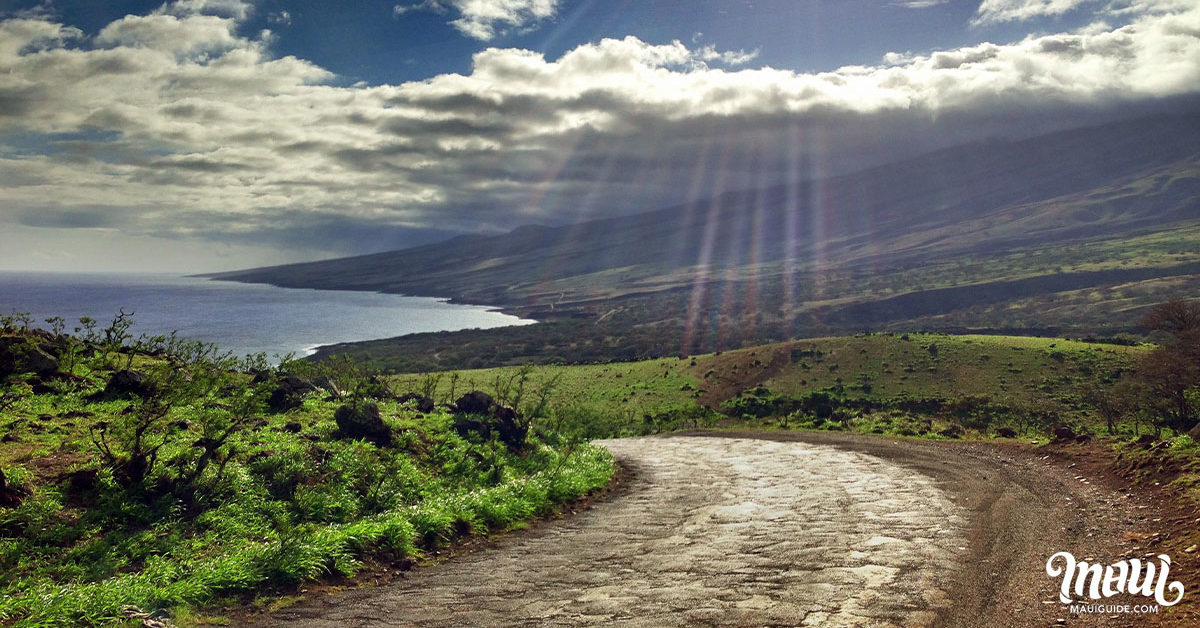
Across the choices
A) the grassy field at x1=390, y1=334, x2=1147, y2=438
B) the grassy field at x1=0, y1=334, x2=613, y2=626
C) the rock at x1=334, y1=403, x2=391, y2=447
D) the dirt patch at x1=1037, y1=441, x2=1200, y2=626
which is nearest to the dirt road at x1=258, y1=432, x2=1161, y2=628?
the dirt patch at x1=1037, y1=441, x2=1200, y2=626

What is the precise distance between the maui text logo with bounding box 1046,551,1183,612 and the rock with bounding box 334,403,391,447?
16.6 metres

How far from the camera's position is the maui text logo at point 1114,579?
886 cm

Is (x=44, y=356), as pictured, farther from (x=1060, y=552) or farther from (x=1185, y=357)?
(x=1185, y=357)

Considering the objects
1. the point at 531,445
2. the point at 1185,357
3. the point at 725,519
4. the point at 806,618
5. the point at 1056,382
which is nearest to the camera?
the point at 806,618

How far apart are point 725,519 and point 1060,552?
660cm

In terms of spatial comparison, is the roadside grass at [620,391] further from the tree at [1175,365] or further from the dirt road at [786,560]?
the tree at [1175,365]

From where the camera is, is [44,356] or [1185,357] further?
[1185,357]

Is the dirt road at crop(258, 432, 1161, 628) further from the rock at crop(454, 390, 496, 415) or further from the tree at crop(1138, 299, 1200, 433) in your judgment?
the tree at crop(1138, 299, 1200, 433)

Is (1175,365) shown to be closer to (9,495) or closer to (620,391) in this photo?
(620,391)

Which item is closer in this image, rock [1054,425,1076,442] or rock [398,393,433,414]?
rock [1054,425,1076,442]

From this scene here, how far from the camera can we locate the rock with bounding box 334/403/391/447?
1947cm

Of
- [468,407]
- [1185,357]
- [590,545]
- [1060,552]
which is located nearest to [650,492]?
[590,545]

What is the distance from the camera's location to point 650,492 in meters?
20.0

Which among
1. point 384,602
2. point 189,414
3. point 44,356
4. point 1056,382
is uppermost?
point 44,356
